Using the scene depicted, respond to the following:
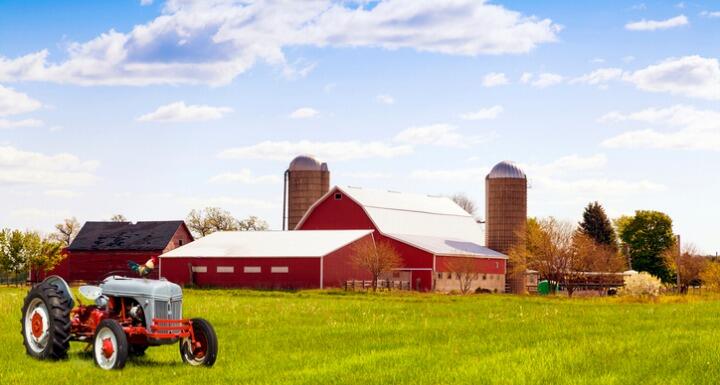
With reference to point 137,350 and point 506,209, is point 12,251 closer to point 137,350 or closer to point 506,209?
point 506,209

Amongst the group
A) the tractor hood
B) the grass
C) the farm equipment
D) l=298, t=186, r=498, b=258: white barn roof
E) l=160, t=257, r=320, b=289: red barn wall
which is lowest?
the grass

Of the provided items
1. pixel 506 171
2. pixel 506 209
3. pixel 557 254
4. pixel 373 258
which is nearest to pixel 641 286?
pixel 557 254

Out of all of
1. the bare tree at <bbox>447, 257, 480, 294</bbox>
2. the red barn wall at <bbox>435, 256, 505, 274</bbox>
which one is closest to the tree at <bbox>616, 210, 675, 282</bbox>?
the red barn wall at <bbox>435, 256, 505, 274</bbox>

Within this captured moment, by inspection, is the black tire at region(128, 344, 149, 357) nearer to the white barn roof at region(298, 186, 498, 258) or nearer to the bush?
the bush

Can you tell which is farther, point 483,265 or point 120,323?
point 483,265

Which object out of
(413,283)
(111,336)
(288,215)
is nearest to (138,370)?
(111,336)

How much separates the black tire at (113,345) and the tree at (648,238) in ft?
303

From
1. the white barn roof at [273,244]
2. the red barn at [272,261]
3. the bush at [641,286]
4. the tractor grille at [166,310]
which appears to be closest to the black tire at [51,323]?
the tractor grille at [166,310]

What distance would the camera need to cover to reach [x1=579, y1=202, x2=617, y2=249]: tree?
103m

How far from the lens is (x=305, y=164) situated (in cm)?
8369

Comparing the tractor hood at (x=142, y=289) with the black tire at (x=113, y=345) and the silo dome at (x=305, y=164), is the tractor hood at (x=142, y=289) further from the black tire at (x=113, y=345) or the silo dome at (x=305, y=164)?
the silo dome at (x=305, y=164)

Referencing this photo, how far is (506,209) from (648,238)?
31.1 m

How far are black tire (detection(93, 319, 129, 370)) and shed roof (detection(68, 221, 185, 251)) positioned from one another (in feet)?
219

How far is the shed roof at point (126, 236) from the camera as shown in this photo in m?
82.4
